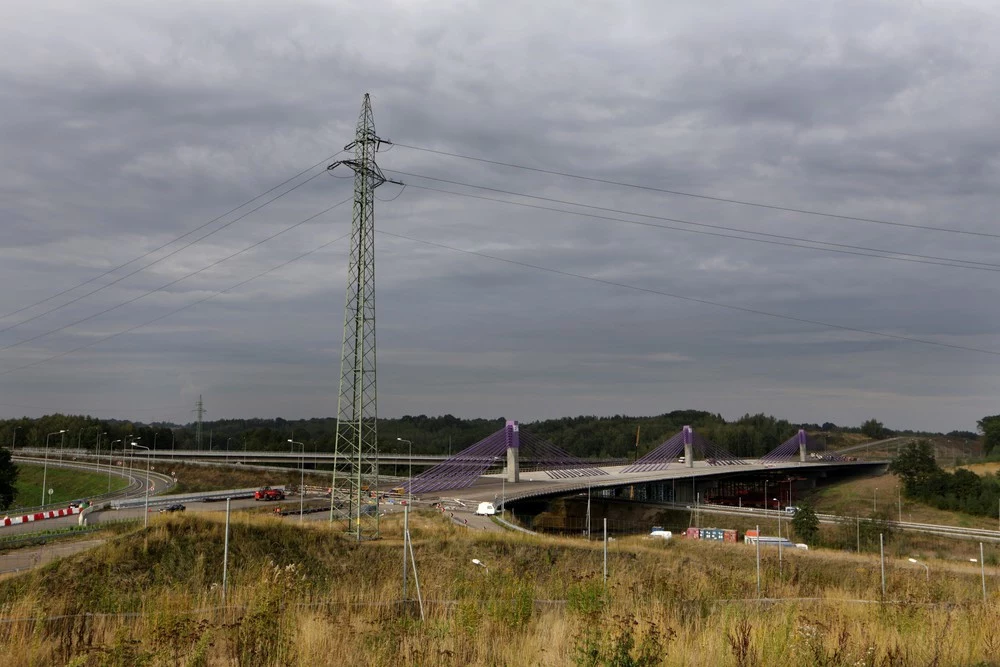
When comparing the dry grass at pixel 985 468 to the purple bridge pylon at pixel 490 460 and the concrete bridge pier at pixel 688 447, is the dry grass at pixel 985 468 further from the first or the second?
the purple bridge pylon at pixel 490 460

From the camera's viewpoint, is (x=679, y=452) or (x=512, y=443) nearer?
(x=512, y=443)

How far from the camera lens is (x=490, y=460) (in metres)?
111

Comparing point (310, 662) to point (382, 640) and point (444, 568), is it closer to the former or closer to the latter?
point (382, 640)

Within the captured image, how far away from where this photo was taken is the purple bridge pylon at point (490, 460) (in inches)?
4011

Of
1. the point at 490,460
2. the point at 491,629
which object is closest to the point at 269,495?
the point at 490,460

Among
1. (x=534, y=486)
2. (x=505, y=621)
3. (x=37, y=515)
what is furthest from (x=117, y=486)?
(x=505, y=621)

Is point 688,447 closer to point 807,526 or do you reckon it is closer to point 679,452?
point 679,452

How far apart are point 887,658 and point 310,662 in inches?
247

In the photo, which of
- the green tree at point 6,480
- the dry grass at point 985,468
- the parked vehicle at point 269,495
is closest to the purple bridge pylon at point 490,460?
the parked vehicle at point 269,495

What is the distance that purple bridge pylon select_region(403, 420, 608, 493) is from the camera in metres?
102

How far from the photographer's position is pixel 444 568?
34125 millimetres

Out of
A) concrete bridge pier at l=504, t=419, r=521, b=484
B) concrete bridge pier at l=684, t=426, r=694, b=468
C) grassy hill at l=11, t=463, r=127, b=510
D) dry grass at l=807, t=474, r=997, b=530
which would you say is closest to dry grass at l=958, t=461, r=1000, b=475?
dry grass at l=807, t=474, r=997, b=530

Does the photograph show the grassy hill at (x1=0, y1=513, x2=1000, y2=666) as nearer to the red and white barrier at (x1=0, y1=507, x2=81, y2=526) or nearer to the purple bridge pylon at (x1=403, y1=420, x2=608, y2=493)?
the red and white barrier at (x1=0, y1=507, x2=81, y2=526)

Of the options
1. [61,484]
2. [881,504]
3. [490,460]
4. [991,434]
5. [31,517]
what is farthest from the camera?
[991,434]
